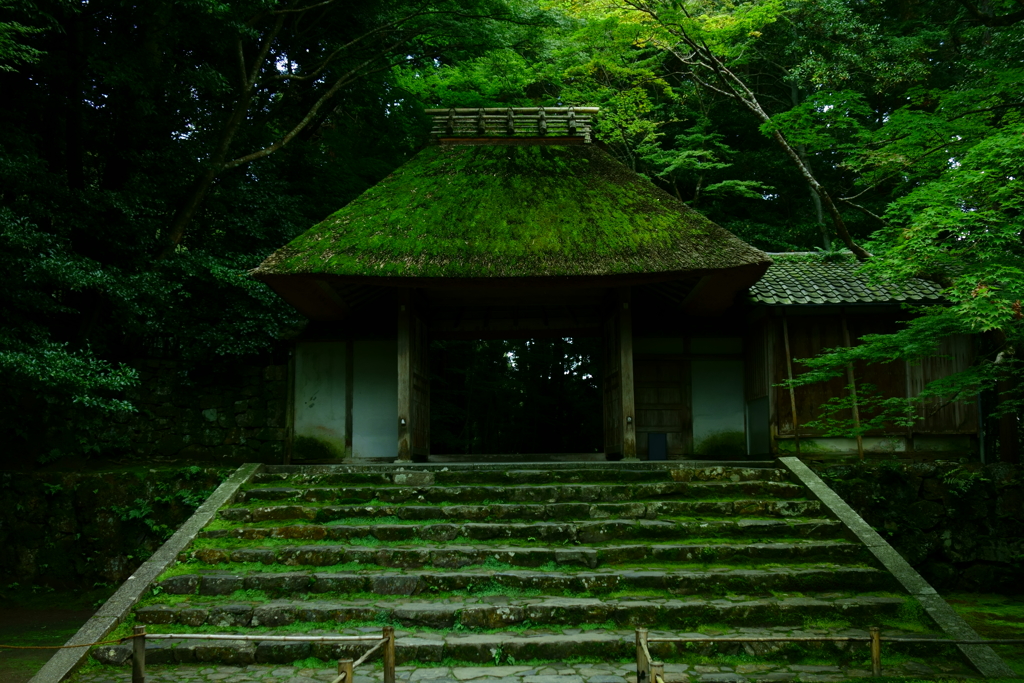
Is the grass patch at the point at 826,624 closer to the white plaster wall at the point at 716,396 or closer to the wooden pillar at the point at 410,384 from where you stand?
the wooden pillar at the point at 410,384

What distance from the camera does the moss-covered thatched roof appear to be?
826 centimetres

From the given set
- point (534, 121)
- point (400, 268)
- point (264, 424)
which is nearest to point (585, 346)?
point (534, 121)

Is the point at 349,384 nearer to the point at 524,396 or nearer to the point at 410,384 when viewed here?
the point at 410,384

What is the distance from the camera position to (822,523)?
6.38 meters

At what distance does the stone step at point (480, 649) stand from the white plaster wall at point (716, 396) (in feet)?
18.6

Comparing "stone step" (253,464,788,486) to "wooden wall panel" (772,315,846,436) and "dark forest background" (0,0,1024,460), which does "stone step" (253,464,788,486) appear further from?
"wooden wall panel" (772,315,846,436)

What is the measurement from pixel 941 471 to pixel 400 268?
686cm

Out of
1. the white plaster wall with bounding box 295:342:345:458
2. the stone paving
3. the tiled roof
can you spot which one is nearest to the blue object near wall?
the tiled roof

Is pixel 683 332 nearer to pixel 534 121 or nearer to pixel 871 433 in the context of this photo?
pixel 871 433

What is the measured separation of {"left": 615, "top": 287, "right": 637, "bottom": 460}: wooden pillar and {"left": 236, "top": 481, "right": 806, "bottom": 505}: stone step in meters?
1.82

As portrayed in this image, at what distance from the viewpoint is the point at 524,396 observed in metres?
17.4

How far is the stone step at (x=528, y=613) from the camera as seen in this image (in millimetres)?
5262

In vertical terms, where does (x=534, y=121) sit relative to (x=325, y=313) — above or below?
above

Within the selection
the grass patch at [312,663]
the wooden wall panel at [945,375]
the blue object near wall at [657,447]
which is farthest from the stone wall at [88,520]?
the wooden wall panel at [945,375]
